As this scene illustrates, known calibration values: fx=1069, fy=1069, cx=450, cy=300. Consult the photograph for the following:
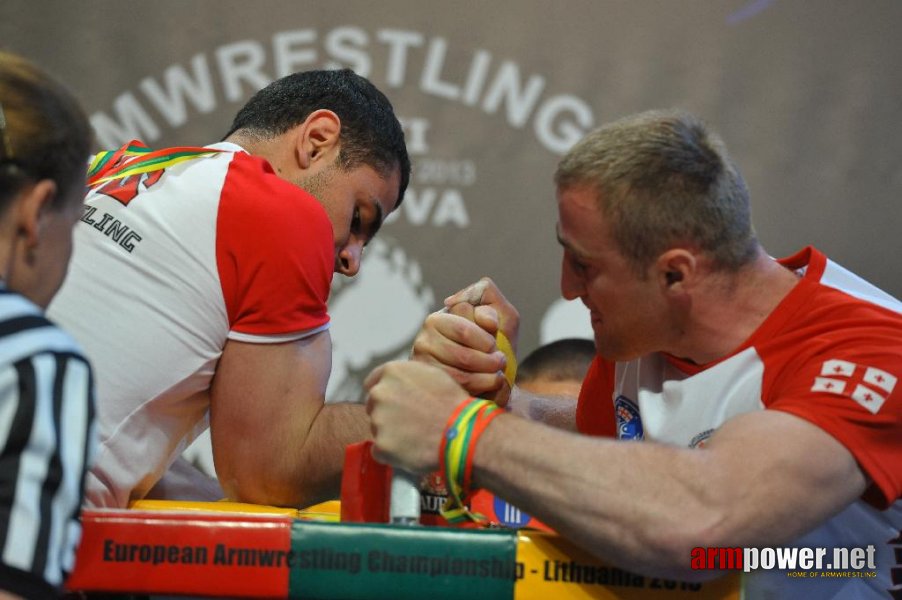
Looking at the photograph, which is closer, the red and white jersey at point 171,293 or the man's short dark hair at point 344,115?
the red and white jersey at point 171,293

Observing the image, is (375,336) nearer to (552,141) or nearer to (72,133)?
(552,141)

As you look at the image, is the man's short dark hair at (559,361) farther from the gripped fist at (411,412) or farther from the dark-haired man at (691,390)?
the gripped fist at (411,412)

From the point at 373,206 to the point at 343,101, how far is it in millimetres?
244

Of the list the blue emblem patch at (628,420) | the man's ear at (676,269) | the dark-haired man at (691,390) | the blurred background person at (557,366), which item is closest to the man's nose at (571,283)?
the dark-haired man at (691,390)

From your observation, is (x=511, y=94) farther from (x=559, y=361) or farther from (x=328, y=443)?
(x=328, y=443)

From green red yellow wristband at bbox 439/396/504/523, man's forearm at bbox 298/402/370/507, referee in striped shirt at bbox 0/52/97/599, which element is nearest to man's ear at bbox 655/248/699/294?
green red yellow wristband at bbox 439/396/504/523

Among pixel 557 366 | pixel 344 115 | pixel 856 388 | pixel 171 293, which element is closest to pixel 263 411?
pixel 171 293

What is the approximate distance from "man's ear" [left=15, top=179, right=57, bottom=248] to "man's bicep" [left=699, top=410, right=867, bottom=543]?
2.47 feet

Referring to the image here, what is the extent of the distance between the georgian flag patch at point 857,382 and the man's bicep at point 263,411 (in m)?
0.78

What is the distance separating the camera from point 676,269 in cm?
148

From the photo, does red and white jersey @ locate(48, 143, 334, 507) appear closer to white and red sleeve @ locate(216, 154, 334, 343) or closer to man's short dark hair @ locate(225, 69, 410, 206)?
white and red sleeve @ locate(216, 154, 334, 343)

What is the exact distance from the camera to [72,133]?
106 centimetres

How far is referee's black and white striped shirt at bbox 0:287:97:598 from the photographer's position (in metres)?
0.90

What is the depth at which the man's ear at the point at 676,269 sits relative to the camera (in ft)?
4.80
